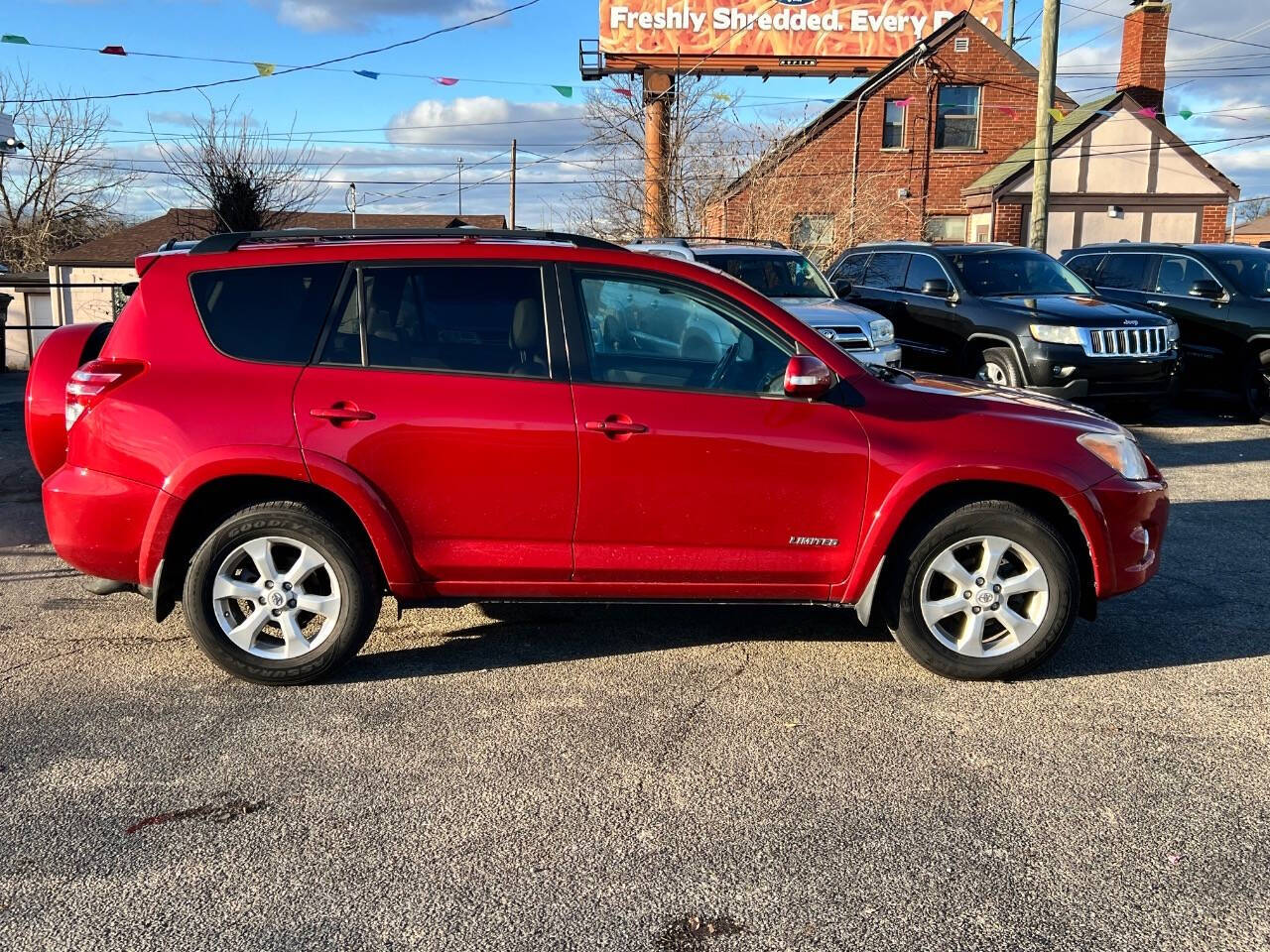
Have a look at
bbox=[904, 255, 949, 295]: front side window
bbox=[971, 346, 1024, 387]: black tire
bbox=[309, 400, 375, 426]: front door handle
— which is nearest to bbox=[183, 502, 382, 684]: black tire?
bbox=[309, 400, 375, 426]: front door handle

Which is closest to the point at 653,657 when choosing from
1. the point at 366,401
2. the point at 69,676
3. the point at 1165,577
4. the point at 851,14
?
the point at 366,401

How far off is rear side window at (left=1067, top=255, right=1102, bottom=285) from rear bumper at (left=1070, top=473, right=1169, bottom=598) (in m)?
9.63

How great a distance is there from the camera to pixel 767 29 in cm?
2956

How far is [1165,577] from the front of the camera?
6090 mm

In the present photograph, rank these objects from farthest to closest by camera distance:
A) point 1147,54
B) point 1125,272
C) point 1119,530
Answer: point 1147,54, point 1125,272, point 1119,530

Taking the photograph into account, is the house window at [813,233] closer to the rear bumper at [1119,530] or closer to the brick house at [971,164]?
the brick house at [971,164]

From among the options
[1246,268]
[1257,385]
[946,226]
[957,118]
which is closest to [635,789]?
[1257,385]

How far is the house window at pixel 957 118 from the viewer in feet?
93.6

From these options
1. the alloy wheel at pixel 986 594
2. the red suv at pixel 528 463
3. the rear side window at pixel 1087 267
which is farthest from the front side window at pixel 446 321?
the rear side window at pixel 1087 267

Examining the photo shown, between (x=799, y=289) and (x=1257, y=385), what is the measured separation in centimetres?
503

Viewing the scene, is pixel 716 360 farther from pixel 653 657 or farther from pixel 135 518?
pixel 135 518

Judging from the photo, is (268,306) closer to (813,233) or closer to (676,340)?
(676,340)

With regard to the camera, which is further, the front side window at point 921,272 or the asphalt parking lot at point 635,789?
the front side window at point 921,272

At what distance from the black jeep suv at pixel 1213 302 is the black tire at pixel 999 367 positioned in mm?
2028
